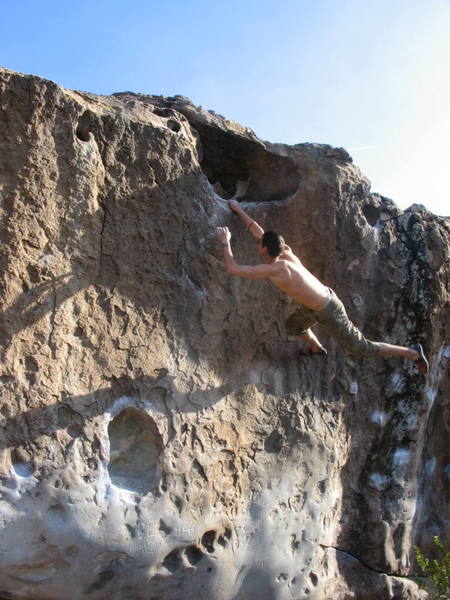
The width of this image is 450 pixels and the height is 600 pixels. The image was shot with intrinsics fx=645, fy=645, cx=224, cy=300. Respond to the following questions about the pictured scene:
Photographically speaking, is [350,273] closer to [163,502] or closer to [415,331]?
[415,331]

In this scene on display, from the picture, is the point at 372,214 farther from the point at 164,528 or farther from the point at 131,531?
the point at 131,531

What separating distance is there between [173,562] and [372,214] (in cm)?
255

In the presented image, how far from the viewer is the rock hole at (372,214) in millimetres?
→ 4348

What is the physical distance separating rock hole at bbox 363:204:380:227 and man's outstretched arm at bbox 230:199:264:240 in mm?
984

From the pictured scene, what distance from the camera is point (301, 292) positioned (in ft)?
11.5

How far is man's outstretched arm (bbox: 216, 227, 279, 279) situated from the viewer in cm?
325

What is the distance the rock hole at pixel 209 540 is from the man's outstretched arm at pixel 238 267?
1332 millimetres

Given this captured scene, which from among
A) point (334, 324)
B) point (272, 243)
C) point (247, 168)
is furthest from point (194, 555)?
point (247, 168)

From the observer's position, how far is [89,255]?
319 centimetres

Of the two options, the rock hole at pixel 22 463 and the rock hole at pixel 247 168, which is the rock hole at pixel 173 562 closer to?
the rock hole at pixel 22 463

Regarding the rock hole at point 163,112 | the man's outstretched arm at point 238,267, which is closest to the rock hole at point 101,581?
the man's outstretched arm at point 238,267

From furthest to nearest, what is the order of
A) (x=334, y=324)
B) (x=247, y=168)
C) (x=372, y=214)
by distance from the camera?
(x=372, y=214)
(x=247, y=168)
(x=334, y=324)

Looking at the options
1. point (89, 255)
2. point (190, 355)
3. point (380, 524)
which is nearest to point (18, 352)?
point (89, 255)

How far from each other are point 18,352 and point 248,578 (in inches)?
67.5
